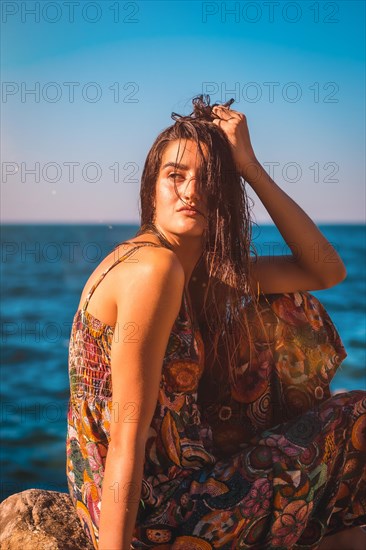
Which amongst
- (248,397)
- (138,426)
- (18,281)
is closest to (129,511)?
(138,426)

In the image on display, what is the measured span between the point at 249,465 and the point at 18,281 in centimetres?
2694

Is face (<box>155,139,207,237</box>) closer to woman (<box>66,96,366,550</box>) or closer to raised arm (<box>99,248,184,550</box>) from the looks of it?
woman (<box>66,96,366,550</box>)

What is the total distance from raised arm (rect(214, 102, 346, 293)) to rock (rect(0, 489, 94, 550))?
43.4 inches

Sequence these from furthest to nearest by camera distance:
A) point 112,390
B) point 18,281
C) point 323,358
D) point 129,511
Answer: point 18,281 → point 323,358 → point 112,390 → point 129,511

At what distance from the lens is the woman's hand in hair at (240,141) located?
264 centimetres

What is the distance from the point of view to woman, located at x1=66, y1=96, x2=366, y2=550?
205 centimetres

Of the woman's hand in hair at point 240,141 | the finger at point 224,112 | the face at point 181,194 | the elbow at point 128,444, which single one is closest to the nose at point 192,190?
the face at point 181,194

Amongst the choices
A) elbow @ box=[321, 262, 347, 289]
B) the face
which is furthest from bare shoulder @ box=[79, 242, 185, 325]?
elbow @ box=[321, 262, 347, 289]

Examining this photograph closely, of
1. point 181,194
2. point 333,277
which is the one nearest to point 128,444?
point 181,194

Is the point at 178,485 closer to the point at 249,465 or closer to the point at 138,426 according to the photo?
the point at 249,465

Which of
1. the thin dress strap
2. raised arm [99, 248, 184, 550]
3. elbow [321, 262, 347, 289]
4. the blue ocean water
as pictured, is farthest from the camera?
the blue ocean water

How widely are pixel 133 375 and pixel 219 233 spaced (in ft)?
2.60

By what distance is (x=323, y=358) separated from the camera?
284cm

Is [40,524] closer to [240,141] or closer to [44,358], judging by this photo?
[240,141]
